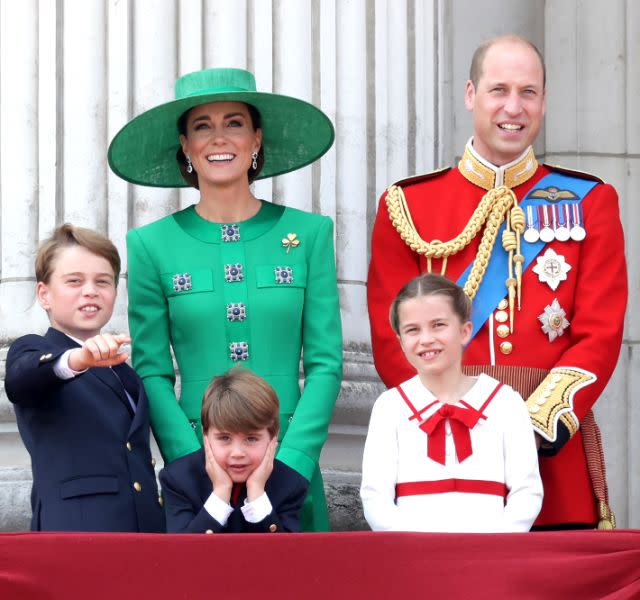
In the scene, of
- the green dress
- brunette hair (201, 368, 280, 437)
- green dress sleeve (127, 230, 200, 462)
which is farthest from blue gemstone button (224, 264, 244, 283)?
brunette hair (201, 368, 280, 437)

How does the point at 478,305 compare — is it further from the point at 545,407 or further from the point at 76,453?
the point at 76,453

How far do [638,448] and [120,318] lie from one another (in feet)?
7.49

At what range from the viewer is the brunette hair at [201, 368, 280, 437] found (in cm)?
404

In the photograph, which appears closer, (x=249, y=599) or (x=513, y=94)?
(x=249, y=599)

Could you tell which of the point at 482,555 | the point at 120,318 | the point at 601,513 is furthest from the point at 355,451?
the point at 482,555

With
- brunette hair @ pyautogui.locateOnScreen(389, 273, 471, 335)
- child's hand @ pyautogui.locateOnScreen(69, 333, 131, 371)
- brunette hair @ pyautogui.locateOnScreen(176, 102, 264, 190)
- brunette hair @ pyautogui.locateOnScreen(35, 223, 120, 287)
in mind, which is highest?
brunette hair @ pyautogui.locateOnScreen(176, 102, 264, 190)

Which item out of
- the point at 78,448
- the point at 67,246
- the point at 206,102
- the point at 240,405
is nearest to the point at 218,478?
the point at 240,405

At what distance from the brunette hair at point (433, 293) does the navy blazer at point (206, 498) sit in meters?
0.46

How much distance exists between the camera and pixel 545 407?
4152mm

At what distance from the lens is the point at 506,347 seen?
4367 millimetres

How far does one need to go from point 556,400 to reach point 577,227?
53cm

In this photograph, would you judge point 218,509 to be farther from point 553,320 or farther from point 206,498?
point 553,320

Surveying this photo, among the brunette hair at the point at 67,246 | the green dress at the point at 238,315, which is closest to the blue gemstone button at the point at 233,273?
the green dress at the point at 238,315

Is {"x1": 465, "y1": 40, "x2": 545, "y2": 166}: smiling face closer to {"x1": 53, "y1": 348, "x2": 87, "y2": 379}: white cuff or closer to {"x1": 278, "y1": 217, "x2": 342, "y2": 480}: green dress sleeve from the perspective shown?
{"x1": 278, "y1": 217, "x2": 342, "y2": 480}: green dress sleeve
